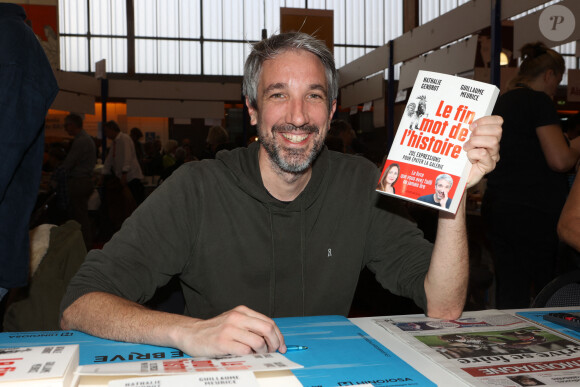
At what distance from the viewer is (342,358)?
906mm

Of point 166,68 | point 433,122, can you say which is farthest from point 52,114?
point 433,122

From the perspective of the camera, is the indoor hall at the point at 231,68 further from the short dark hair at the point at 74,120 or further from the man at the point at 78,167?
the short dark hair at the point at 74,120

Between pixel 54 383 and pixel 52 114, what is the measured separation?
9.47m

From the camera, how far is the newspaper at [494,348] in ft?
2.73

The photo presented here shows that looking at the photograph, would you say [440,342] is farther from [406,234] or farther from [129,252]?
[129,252]

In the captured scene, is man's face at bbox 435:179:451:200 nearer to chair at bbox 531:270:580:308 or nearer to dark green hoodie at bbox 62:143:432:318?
dark green hoodie at bbox 62:143:432:318

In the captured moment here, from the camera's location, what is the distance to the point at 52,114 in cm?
913

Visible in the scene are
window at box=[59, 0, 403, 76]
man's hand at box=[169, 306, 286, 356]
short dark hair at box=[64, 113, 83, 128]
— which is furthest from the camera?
window at box=[59, 0, 403, 76]

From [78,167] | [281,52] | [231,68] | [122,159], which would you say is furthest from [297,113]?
[231,68]

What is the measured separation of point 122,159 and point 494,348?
6.08 metres

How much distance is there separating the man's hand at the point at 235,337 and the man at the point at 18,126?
73cm

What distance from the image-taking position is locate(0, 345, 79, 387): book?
655 millimetres

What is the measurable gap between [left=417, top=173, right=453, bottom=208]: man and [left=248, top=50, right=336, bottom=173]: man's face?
48 cm

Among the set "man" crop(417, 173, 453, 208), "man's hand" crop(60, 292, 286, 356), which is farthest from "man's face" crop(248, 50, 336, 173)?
"man's hand" crop(60, 292, 286, 356)
